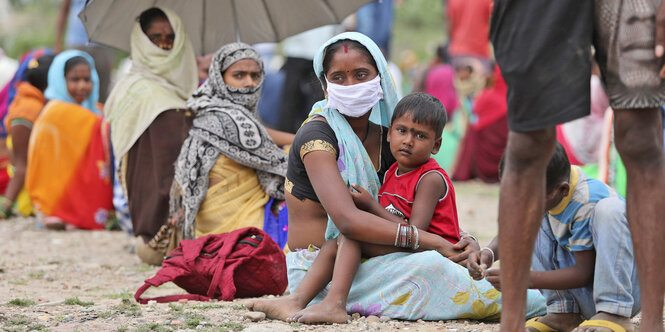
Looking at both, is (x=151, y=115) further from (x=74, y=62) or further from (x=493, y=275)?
(x=493, y=275)

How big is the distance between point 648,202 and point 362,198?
4.21ft

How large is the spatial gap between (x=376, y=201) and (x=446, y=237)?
A: 0.37 metres

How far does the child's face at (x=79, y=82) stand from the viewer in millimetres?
7992

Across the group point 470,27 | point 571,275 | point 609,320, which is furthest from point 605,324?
point 470,27

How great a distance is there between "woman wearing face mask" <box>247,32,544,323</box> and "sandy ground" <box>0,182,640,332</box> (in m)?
0.10

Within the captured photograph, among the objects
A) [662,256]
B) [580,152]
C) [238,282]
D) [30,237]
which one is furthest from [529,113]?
[580,152]

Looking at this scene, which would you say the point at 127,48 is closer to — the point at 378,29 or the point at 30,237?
the point at 30,237

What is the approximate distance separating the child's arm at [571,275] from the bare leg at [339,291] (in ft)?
2.28

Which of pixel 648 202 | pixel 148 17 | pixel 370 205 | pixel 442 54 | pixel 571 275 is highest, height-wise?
pixel 442 54

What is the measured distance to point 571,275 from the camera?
3.19m

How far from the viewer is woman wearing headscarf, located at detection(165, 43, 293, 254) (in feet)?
17.6

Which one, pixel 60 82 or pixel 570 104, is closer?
→ pixel 570 104

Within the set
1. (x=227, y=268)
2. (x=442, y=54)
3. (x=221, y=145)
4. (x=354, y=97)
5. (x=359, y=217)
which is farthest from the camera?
(x=442, y=54)

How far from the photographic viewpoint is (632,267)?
313 centimetres
